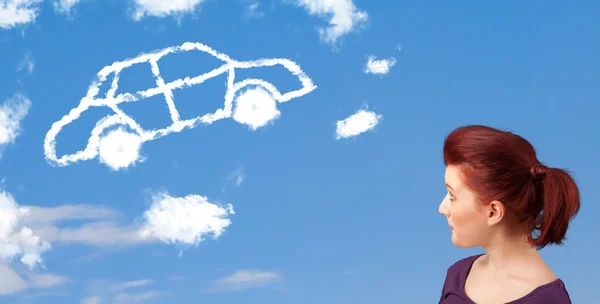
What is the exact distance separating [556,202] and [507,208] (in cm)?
30

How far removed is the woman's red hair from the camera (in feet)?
14.1

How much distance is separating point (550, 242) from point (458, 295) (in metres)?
0.78

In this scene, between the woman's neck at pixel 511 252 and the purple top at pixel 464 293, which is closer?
the purple top at pixel 464 293

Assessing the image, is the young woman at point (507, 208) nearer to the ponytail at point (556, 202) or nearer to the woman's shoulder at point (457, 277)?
the ponytail at point (556, 202)

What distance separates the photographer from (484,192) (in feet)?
14.6

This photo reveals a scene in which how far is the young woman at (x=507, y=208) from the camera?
4332mm

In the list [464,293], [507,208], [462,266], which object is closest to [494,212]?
[507,208]

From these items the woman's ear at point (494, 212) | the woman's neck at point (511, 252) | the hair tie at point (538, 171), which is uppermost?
the hair tie at point (538, 171)

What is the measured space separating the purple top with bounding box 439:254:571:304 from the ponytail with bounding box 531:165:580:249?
0.92 ft

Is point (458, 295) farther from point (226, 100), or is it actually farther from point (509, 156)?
point (226, 100)

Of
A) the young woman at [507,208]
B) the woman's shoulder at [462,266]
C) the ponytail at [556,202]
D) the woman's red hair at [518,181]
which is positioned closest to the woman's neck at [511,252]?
the young woman at [507,208]

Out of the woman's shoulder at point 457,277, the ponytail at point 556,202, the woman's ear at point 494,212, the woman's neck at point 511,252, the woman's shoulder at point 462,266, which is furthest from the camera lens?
the woman's shoulder at point 462,266

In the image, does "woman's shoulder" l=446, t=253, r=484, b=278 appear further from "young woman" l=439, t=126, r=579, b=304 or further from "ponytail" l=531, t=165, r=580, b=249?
"ponytail" l=531, t=165, r=580, b=249

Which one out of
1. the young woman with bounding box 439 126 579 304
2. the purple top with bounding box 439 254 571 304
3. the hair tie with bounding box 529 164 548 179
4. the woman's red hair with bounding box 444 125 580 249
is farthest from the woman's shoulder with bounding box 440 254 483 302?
the hair tie with bounding box 529 164 548 179
